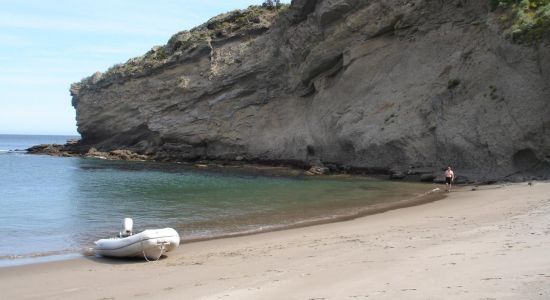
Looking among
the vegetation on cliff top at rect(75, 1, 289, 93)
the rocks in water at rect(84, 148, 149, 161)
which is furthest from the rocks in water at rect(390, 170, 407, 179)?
the rocks in water at rect(84, 148, 149, 161)

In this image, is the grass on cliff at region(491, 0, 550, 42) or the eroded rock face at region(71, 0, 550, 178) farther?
the eroded rock face at region(71, 0, 550, 178)

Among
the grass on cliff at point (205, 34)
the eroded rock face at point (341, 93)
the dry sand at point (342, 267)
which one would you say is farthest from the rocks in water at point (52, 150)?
the dry sand at point (342, 267)

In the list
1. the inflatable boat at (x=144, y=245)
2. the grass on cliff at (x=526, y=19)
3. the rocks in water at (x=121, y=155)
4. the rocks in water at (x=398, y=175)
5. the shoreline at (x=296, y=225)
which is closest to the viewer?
the inflatable boat at (x=144, y=245)

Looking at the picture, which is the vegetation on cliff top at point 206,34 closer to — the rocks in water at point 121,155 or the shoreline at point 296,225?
the rocks in water at point 121,155

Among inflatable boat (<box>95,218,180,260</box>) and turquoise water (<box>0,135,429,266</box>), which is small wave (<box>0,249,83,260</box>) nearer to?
turquoise water (<box>0,135,429,266</box>)

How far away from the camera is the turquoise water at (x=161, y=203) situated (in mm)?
15891

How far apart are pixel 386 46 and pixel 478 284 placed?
33.4 meters

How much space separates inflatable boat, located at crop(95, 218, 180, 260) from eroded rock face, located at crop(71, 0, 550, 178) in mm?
21025

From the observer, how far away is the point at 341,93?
40.8m

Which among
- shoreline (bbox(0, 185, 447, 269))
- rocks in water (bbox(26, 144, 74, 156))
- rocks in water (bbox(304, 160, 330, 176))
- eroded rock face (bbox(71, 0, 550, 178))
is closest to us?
shoreline (bbox(0, 185, 447, 269))

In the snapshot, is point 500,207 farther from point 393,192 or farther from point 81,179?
point 81,179

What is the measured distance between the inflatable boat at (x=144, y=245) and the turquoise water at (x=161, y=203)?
A: 4.53ft

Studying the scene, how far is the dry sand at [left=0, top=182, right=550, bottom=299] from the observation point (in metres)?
7.35

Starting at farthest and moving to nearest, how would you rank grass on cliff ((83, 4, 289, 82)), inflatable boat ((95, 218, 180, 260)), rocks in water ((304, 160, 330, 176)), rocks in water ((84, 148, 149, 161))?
rocks in water ((84, 148, 149, 161)) < grass on cliff ((83, 4, 289, 82)) < rocks in water ((304, 160, 330, 176)) < inflatable boat ((95, 218, 180, 260))
